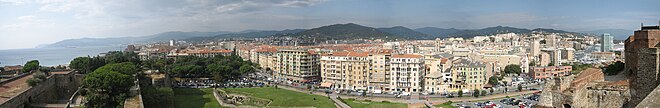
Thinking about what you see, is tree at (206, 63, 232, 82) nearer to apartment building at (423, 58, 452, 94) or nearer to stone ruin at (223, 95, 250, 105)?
stone ruin at (223, 95, 250, 105)

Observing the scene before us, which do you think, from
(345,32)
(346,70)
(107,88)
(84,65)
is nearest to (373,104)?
(346,70)

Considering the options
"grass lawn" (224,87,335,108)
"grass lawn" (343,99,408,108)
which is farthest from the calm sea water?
"grass lawn" (343,99,408,108)

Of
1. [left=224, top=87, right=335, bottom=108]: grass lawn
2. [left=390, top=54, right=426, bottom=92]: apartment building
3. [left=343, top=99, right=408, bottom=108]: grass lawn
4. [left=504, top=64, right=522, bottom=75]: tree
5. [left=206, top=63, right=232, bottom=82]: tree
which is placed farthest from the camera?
[left=504, top=64, right=522, bottom=75]: tree

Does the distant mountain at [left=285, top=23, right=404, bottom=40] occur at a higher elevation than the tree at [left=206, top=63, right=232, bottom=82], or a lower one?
higher

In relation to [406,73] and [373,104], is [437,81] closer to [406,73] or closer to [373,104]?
[406,73]

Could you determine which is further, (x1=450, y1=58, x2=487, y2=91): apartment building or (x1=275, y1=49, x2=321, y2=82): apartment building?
(x1=275, y1=49, x2=321, y2=82): apartment building
